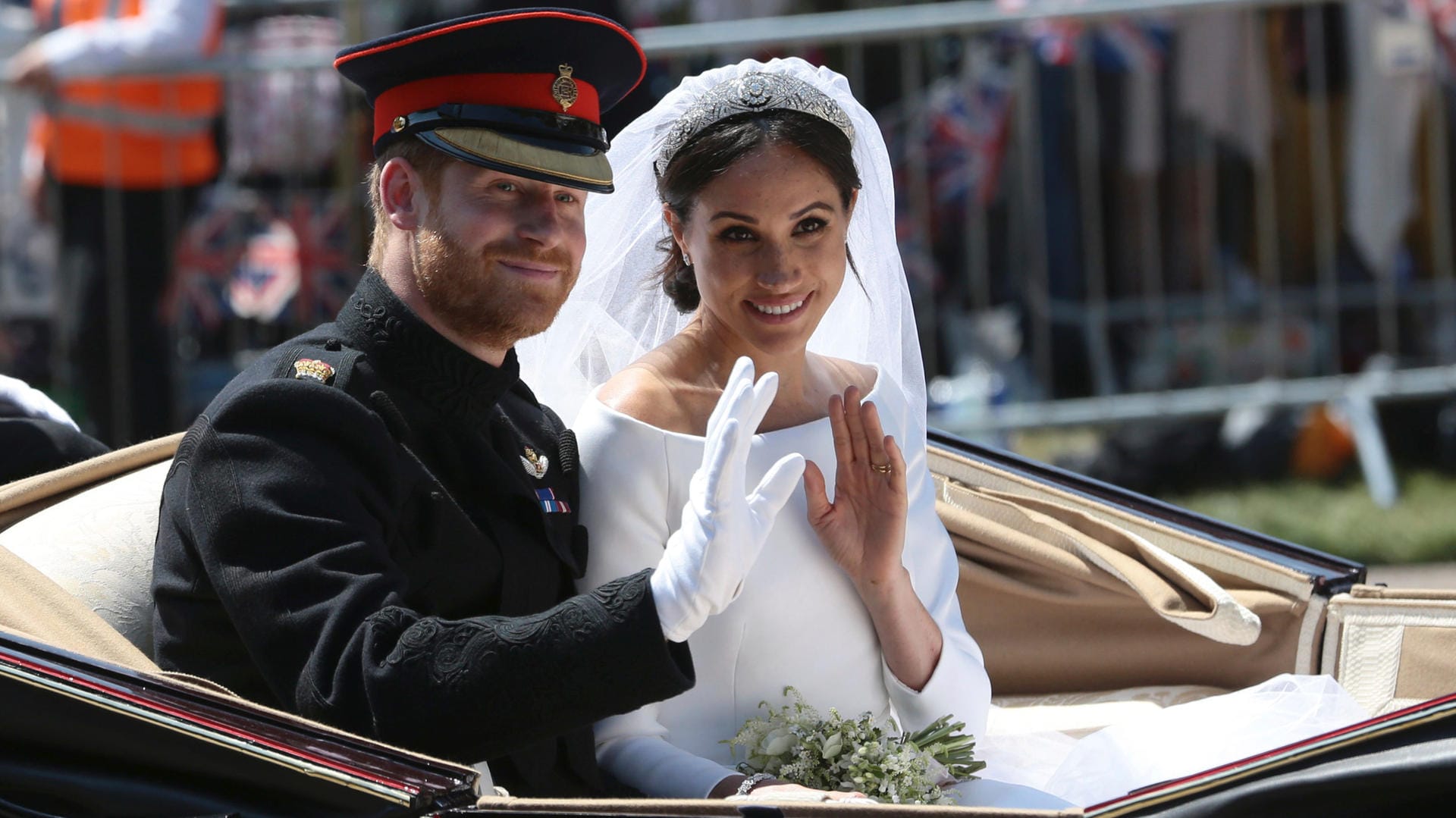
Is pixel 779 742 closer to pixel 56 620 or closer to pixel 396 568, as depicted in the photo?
pixel 396 568

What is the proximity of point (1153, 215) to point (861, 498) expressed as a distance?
16.0 feet

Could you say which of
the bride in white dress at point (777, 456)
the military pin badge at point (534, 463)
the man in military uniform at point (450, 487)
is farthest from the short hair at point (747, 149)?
the military pin badge at point (534, 463)

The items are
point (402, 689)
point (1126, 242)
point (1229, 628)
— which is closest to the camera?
point (402, 689)

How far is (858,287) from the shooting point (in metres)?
2.89

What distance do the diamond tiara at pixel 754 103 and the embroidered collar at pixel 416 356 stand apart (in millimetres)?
550

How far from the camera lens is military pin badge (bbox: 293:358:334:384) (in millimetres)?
2168

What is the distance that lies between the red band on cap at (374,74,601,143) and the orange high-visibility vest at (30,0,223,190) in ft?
13.1

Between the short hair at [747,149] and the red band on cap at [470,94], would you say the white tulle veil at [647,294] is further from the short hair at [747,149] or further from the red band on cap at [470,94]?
the red band on cap at [470,94]

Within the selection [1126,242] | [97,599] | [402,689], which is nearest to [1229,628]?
[402,689]

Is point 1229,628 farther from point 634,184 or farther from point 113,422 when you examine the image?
point 113,422

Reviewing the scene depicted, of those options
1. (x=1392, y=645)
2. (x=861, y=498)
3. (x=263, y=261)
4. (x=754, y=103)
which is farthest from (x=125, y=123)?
(x=1392, y=645)

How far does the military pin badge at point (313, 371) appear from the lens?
2.17 metres

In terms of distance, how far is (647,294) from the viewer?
2881 millimetres

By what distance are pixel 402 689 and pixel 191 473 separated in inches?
16.1
